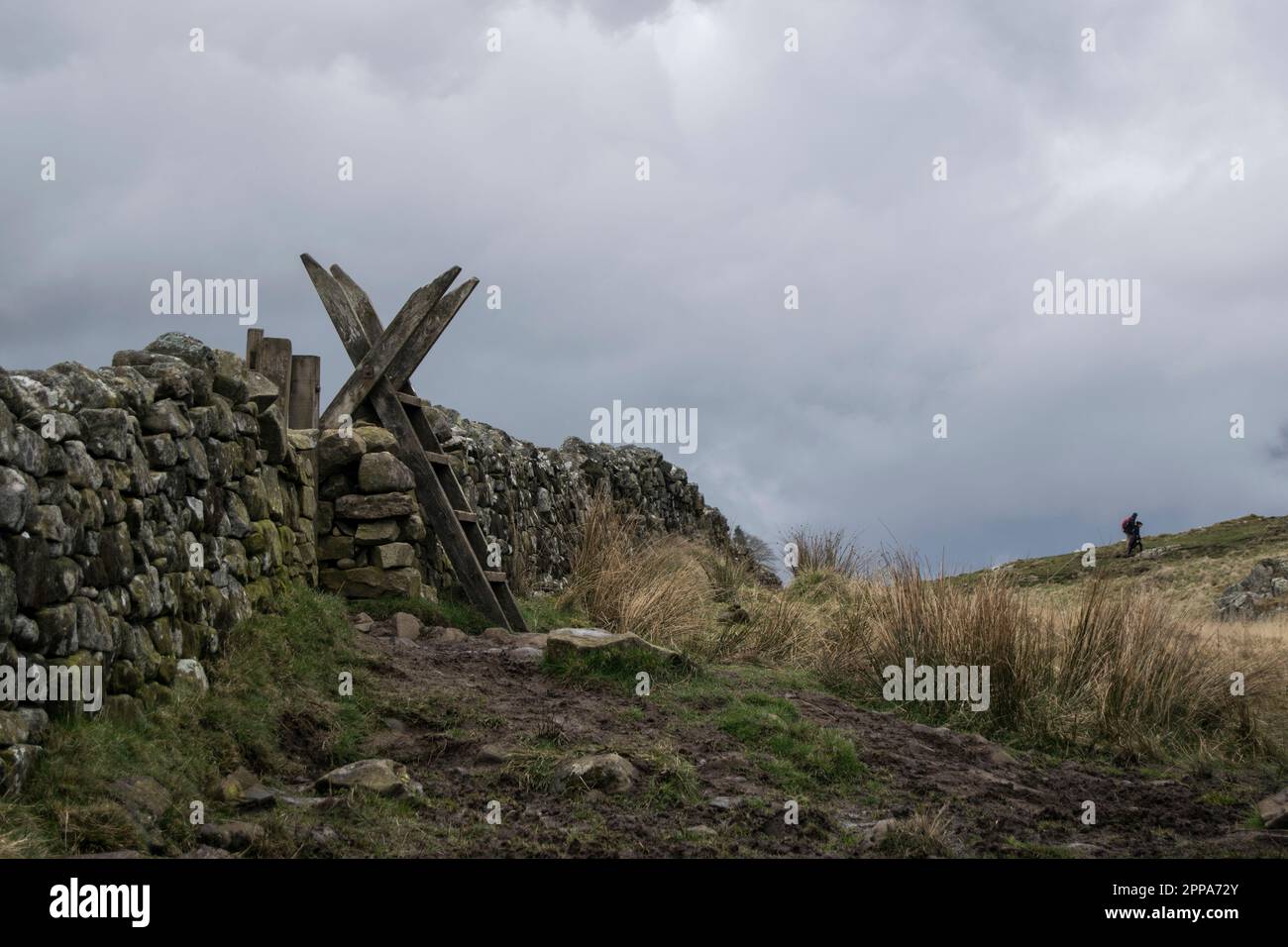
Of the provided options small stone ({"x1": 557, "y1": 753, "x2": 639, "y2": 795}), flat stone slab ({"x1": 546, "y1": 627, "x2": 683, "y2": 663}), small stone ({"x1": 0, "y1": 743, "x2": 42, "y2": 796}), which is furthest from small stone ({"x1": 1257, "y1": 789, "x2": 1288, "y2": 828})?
small stone ({"x1": 0, "y1": 743, "x2": 42, "y2": 796})

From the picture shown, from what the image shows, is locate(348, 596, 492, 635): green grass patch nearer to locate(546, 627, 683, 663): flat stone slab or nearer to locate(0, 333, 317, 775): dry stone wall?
locate(0, 333, 317, 775): dry stone wall

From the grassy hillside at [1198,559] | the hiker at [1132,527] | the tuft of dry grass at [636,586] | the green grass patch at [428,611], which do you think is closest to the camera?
the green grass patch at [428,611]

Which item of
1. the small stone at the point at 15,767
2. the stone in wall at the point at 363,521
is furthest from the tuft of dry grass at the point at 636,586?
the small stone at the point at 15,767

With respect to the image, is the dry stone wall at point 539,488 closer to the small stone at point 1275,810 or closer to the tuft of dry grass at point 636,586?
the tuft of dry grass at point 636,586

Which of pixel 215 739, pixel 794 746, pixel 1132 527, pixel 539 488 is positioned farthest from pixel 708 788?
pixel 1132 527

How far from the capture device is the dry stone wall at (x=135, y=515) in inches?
202

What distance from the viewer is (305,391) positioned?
1049 centimetres

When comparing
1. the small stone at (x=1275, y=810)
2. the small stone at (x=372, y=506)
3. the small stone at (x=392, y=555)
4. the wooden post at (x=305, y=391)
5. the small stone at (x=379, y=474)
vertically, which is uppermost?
the wooden post at (x=305, y=391)

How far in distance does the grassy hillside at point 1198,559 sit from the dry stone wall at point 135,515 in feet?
62.1

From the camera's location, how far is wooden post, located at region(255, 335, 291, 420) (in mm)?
10203

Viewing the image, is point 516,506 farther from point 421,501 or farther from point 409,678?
point 409,678

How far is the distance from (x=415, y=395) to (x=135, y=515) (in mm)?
Answer: 5034
